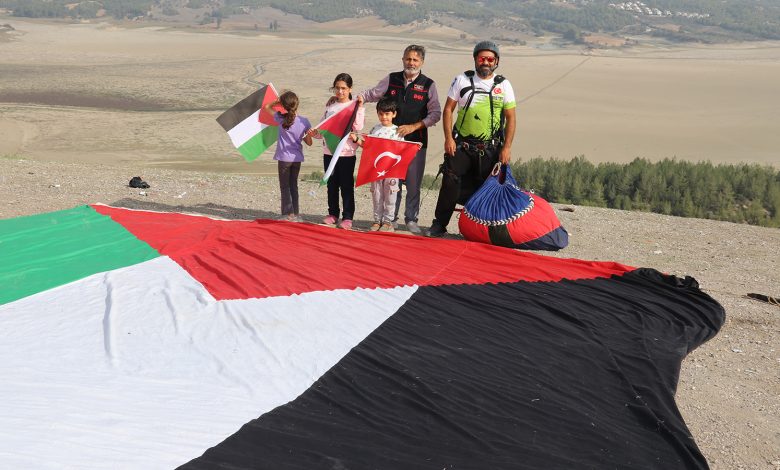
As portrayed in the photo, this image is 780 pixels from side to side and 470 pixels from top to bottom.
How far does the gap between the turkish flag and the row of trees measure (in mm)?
6450

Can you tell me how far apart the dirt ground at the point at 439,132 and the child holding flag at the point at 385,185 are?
0.72 meters

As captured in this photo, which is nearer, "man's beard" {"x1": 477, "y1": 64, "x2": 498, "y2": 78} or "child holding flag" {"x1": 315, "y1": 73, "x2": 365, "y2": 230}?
"man's beard" {"x1": 477, "y1": 64, "x2": 498, "y2": 78}

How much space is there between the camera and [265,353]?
4617 mm

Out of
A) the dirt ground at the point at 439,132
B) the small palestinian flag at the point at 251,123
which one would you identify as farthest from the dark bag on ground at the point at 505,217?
the small palestinian flag at the point at 251,123

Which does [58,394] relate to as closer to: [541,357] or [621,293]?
[541,357]

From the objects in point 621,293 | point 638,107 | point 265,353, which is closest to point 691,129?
point 638,107

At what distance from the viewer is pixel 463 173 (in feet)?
24.1

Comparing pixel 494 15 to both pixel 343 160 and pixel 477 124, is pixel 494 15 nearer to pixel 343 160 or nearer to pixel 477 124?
pixel 343 160

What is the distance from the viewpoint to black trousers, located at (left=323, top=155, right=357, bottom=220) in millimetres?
7609

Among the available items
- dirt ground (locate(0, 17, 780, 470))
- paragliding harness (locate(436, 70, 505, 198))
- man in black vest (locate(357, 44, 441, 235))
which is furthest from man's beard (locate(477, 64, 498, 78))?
dirt ground (locate(0, 17, 780, 470))

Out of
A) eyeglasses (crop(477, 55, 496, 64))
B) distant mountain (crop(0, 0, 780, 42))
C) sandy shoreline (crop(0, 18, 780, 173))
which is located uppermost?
eyeglasses (crop(477, 55, 496, 64))

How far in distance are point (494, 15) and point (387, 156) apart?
8308 cm

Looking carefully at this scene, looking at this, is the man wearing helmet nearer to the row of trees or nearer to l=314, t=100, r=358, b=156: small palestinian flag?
l=314, t=100, r=358, b=156: small palestinian flag

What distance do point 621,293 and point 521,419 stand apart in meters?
2.13
